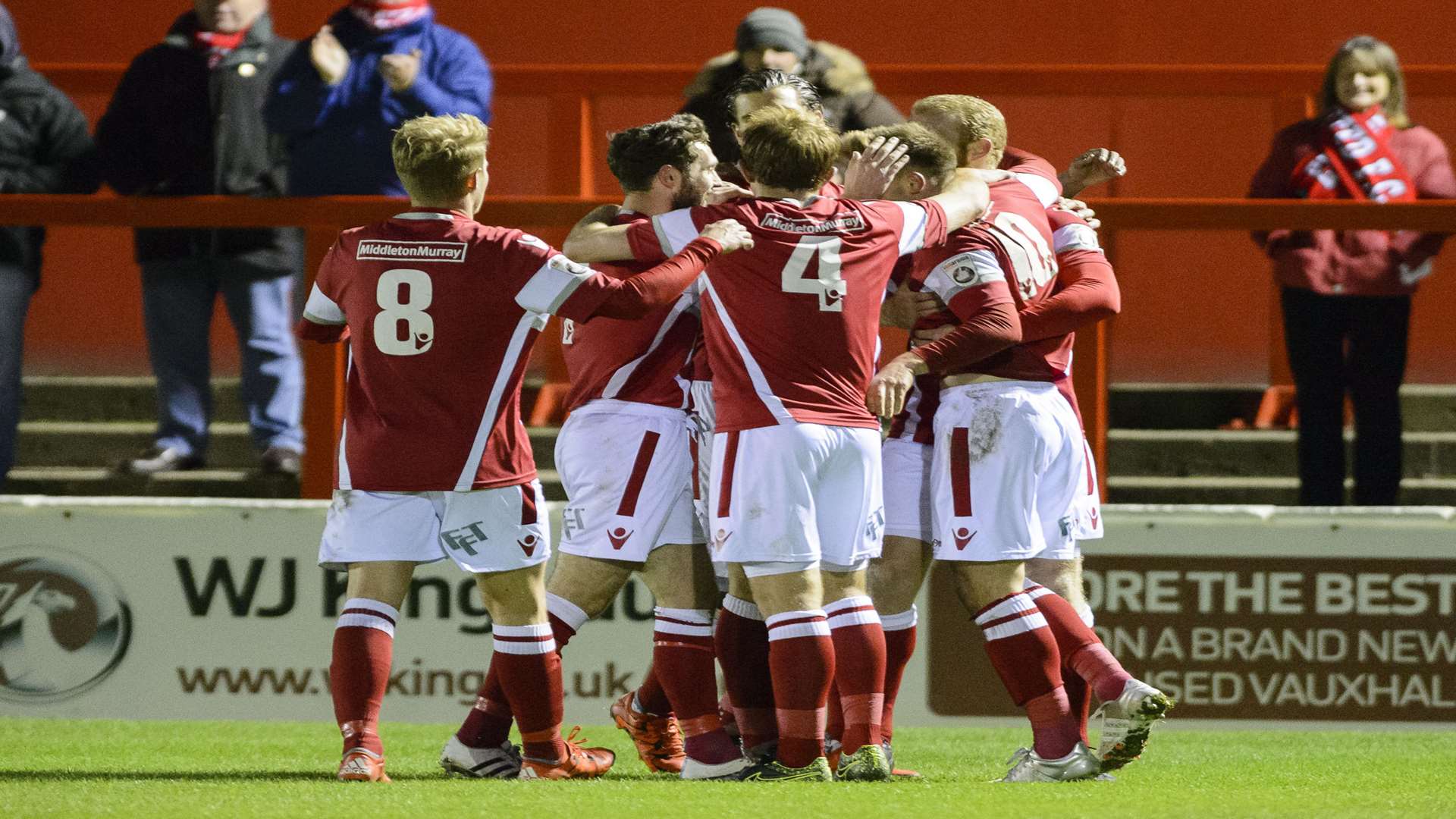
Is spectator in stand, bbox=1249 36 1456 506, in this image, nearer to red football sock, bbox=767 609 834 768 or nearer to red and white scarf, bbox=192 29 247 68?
red football sock, bbox=767 609 834 768

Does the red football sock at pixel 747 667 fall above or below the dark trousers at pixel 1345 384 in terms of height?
below

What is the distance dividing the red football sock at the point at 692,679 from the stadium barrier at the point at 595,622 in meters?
1.19

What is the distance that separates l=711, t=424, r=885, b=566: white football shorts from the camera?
14.8ft

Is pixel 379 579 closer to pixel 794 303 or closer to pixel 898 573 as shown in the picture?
pixel 794 303

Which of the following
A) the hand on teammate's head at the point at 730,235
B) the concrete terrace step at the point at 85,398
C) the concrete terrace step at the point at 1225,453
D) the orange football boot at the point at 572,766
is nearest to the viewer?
the hand on teammate's head at the point at 730,235

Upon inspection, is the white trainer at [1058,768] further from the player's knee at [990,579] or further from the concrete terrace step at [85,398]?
the concrete terrace step at [85,398]

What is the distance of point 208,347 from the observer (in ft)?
20.6

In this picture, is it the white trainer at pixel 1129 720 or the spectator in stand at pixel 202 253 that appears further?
the spectator in stand at pixel 202 253

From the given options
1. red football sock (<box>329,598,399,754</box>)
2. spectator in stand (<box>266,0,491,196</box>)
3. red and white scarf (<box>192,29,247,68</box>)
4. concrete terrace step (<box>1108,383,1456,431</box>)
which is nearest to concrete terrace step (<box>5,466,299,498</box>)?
spectator in stand (<box>266,0,491,196</box>)

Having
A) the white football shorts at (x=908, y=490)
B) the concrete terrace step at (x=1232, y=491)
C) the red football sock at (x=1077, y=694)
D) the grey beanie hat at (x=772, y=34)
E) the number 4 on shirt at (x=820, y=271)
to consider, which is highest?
the grey beanie hat at (x=772, y=34)

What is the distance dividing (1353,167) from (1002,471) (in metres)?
2.55

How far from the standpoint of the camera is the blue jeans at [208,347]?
6289mm

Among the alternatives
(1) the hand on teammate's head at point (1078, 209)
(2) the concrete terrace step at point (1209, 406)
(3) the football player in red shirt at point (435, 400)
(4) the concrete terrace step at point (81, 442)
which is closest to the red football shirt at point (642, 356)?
(3) the football player in red shirt at point (435, 400)

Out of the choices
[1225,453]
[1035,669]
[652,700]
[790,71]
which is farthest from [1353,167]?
[652,700]
